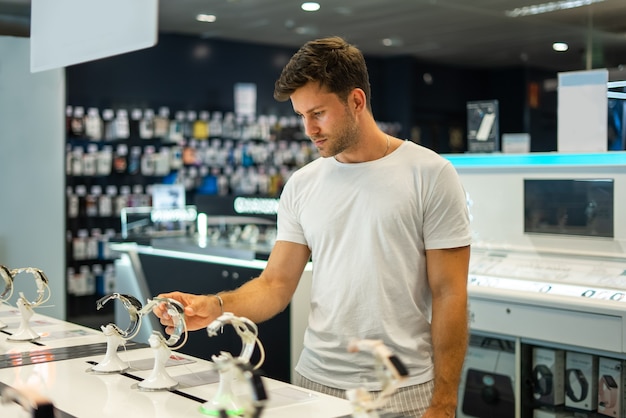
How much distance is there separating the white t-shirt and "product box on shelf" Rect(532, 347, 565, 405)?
5.29 feet

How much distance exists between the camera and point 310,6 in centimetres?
791

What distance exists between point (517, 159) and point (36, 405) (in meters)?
2.88

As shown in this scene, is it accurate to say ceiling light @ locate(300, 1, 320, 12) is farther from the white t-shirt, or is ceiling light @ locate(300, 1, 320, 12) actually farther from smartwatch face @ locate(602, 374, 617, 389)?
the white t-shirt

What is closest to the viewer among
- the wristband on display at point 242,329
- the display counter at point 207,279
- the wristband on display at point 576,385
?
the wristband on display at point 242,329

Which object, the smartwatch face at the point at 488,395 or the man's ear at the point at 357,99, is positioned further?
the smartwatch face at the point at 488,395

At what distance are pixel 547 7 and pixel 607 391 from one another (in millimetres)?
5065

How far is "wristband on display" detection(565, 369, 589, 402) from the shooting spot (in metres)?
3.56

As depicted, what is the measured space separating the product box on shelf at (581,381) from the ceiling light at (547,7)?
452cm

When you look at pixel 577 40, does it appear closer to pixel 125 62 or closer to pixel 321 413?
pixel 125 62

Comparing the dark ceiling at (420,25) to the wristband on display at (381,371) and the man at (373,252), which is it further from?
the wristband on display at (381,371)

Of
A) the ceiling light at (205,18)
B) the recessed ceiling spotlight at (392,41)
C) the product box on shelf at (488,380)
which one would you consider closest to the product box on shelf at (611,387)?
the product box on shelf at (488,380)

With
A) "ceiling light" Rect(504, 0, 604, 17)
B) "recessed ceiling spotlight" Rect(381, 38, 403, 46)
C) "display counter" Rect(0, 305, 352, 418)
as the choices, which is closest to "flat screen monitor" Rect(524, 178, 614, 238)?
"display counter" Rect(0, 305, 352, 418)

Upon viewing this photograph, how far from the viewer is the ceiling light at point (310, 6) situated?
7.78 metres

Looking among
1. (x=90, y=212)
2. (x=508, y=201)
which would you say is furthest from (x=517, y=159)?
(x=90, y=212)
